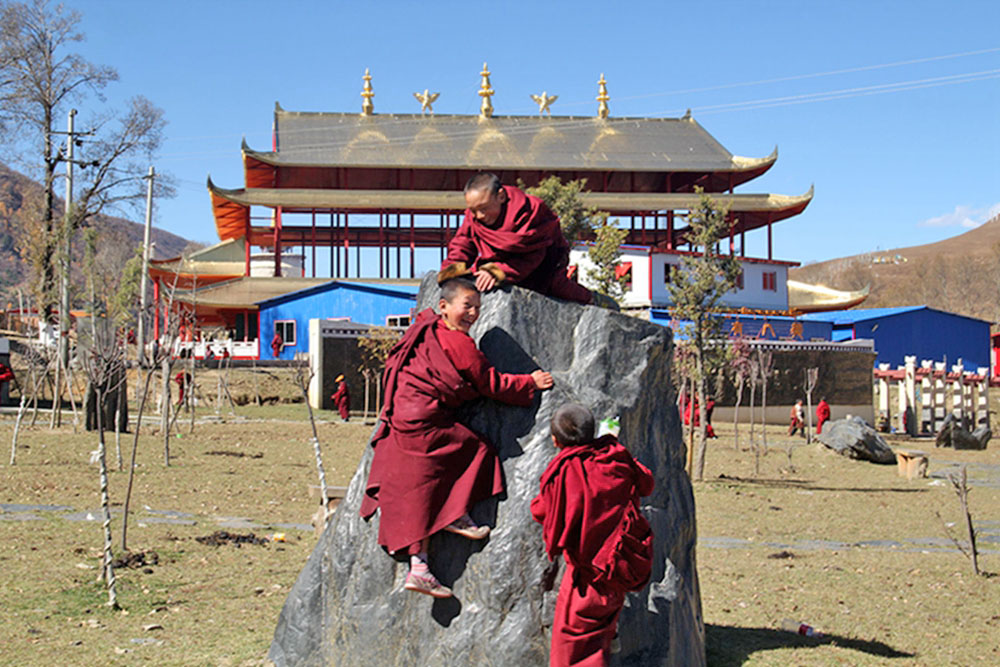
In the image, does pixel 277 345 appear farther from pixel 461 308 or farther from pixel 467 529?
pixel 467 529

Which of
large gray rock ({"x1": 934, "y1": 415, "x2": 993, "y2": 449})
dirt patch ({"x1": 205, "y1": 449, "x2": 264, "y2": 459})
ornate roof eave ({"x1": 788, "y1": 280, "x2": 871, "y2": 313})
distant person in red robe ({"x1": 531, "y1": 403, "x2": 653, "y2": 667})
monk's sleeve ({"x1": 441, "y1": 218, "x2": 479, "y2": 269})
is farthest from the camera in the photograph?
ornate roof eave ({"x1": 788, "y1": 280, "x2": 871, "y2": 313})

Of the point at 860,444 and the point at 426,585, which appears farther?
the point at 860,444

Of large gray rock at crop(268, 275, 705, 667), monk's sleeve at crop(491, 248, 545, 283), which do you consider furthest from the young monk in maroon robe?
monk's sleeve at crop(491, 248, 545, 283)

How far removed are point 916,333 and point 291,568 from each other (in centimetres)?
3853

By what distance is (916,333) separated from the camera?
4188 cm

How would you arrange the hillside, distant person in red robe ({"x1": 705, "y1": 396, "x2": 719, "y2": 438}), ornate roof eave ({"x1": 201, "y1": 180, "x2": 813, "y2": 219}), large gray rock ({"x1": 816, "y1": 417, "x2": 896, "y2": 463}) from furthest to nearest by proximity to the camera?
the hillside, ornate roof eave ({"x1": 201, "y1": 180, "x2": 813, "y2": 219}), large gray rock ({"x1": 816, "y1": 417, "x2": 896, "y2": 463}), distant person in red robe ({"x1": 705, "y1": 396, "x2": 719, "y2": 438})

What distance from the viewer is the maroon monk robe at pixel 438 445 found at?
4.71 m

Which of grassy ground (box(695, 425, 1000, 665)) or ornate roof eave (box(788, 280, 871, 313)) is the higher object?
ornate roof eave (box(788, 280, 871, 313))

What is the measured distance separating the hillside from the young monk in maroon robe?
65005mm

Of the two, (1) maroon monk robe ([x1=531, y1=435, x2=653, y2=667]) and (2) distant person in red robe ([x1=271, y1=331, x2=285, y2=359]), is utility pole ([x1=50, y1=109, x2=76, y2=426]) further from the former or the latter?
(1) maroon monk robe ([x1=531, y1=435, x2=653, y2=667])

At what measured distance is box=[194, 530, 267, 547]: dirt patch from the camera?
371 inches

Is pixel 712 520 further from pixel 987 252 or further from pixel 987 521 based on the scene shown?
pixel 987 252

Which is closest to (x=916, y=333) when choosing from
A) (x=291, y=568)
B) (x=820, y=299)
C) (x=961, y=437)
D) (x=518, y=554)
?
(x=820, y=299)

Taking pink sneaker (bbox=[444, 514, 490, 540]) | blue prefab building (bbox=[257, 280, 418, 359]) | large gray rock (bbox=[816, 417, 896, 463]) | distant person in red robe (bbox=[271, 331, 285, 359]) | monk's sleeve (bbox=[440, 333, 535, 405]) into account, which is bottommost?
large gray rock (bbox=[816, 417, 896, 463])
